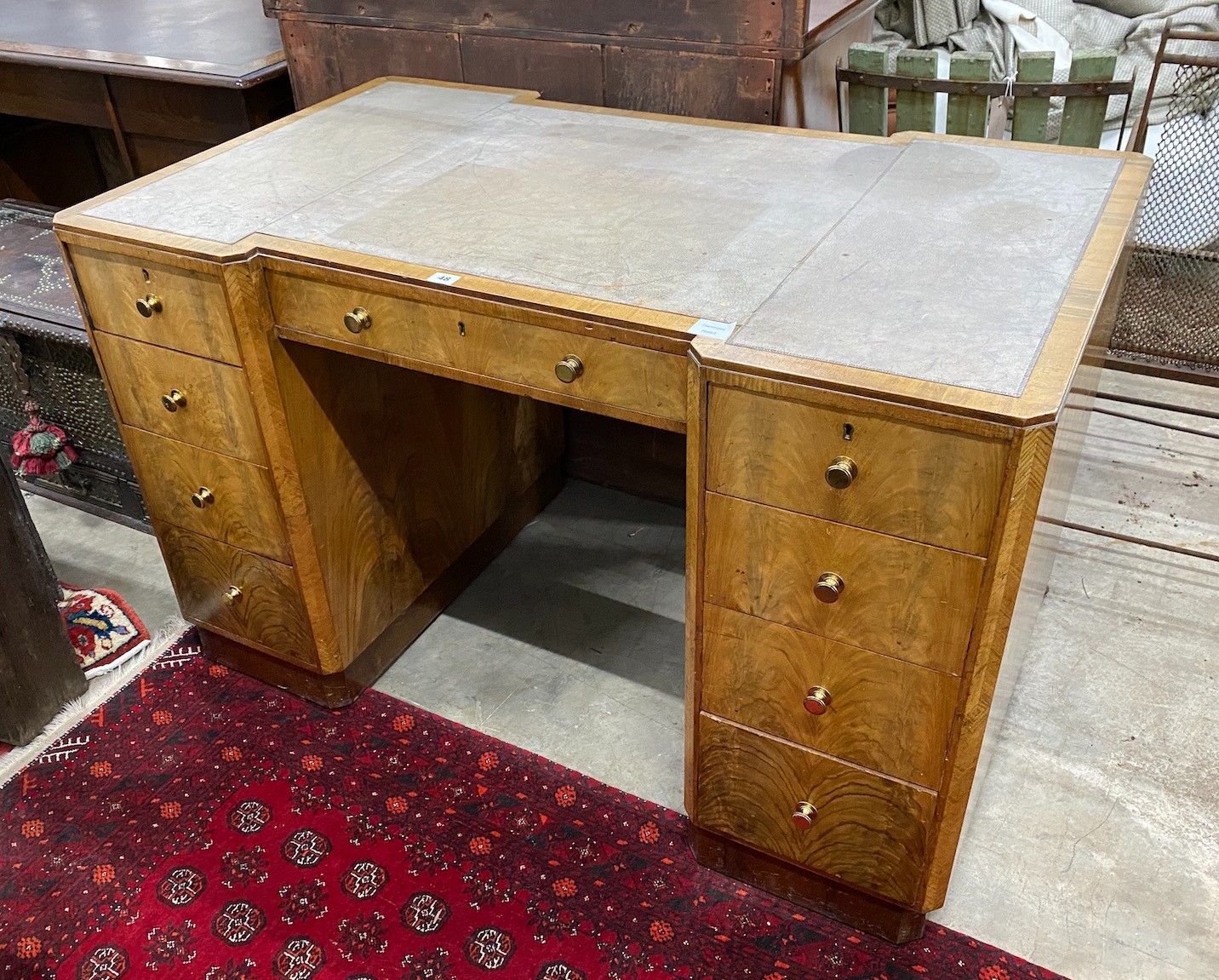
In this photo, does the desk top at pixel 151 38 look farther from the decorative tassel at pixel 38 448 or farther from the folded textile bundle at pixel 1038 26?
the folded textile bundle at pixel 1038 26

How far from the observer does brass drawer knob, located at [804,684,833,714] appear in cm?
138

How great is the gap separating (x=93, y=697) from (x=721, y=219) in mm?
1546

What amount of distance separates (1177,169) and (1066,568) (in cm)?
85

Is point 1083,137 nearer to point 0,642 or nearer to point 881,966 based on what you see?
point 881,966

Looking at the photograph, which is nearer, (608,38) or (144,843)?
(144,843)

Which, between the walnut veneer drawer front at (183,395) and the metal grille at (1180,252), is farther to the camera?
the metal grille at (1180,252)

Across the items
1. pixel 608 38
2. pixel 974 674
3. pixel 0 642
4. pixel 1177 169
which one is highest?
pixel 608 38

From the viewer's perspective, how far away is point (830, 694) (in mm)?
1381

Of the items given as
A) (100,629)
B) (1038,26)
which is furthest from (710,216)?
(1038,26)

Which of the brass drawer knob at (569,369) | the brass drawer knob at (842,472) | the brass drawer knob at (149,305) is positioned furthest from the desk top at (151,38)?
the brass drawer knob at (842,472)

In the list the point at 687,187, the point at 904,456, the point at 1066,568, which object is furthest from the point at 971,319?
the point at 1066,568

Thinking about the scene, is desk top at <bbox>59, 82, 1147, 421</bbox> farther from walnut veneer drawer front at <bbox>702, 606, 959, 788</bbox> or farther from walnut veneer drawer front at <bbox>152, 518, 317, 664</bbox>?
walnut veneer drawer front at <bbox>152, 518, 317, 664</bbox>

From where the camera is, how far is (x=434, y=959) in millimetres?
1570

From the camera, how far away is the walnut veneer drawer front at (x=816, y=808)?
143 cm
